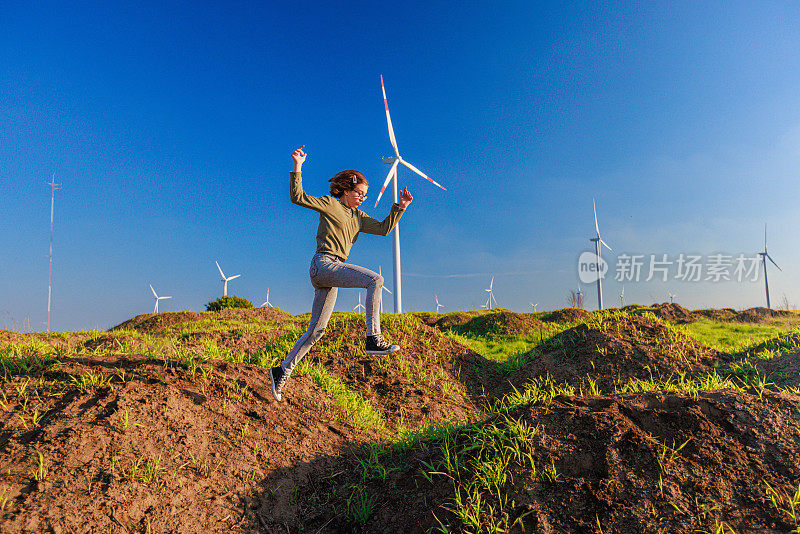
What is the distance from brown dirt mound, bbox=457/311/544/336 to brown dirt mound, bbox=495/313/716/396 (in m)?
A: 6.14

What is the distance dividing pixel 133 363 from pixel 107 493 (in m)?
2.56

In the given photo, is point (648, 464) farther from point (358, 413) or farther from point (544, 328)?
point (544, 328)

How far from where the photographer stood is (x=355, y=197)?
6.01 m

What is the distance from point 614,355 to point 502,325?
27.7ft

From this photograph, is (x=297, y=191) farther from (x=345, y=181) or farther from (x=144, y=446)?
(x=144, y=446)

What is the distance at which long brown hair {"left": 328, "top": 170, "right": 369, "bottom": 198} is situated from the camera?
6023mm

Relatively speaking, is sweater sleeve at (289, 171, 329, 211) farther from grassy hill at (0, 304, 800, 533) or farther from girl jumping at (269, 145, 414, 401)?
grassy hill at (0, 304, 800, 533)

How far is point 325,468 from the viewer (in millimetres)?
5234

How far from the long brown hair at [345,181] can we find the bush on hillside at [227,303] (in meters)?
29.6

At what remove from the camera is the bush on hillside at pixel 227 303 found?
33281 mm

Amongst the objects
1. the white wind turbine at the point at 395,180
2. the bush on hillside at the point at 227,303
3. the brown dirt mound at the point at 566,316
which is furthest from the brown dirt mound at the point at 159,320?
the brown dirt mound at the point at 566,316

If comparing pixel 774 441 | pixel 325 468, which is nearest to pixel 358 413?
pixel 325 468

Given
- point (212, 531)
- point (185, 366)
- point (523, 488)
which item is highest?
point (185, 366)

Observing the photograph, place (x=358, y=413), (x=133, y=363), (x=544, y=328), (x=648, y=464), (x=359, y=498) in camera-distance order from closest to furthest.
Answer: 1. (x=648, y=464)
2. (x=359, y=498)
3. (x=133, y=363)
4. (x=358, y=413)
5. (x=544, y=328)
